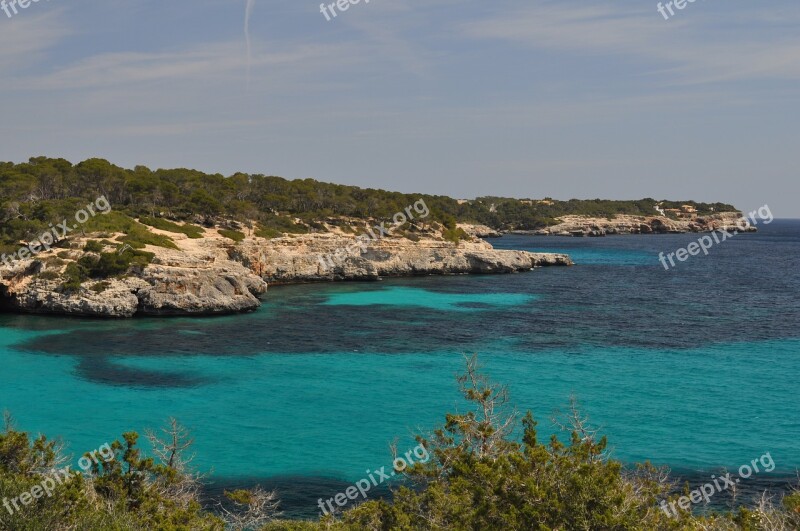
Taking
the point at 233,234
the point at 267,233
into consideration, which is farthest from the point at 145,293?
the point at 267,233

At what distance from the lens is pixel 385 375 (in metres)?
36.5

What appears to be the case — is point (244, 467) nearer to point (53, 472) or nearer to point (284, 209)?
point (53, 472)

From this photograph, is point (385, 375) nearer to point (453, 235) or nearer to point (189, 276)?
point (189, 276)

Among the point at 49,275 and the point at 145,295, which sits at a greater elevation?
the point at 49,275

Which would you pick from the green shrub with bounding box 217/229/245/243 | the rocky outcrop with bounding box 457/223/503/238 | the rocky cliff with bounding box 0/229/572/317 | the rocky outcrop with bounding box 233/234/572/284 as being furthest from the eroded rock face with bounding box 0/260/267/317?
the rocky outcrop with bounding box 457/223/503/238
